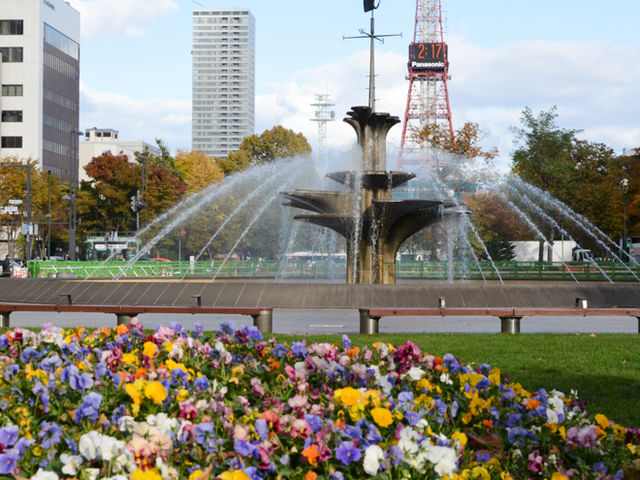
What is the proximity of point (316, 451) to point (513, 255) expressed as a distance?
60329 mm

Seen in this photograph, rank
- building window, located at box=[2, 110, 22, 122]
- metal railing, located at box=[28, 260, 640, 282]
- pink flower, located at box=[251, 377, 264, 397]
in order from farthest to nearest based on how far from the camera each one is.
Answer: building window, located at box=[2, 110, 22, 122]
metal railing, located at box=[28, 260, 640, 282]
pink flower, located at box=[251, 377, 264, 397]

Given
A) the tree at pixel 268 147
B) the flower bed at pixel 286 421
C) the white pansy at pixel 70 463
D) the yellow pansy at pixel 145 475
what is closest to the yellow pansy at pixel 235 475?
the flower bed at pixel 286 421

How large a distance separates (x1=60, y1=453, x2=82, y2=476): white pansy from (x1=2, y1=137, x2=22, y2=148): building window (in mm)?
92497

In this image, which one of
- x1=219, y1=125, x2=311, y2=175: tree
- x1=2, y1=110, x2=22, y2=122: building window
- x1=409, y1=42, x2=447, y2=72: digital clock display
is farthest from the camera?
x1=409, y1=42, x2=447, y2=72: digital clock display

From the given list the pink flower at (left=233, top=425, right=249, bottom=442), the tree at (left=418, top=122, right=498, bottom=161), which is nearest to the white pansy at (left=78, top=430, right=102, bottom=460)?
the pink flower at (left=233, top=425, right=249, bottom=442)

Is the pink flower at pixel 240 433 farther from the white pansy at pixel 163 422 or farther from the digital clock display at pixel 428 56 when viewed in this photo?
the digital clock display at pixel 428 56

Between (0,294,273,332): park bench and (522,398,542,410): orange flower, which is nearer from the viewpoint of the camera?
(522,398,542,410): orange flower

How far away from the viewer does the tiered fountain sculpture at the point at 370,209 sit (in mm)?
22953

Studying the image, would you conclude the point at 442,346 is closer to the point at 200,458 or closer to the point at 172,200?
the point at 200,458

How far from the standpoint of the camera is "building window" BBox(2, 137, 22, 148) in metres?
89.8

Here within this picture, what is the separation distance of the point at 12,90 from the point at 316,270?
2422 inches

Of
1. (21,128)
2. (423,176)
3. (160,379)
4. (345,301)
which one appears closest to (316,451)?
(160,379)

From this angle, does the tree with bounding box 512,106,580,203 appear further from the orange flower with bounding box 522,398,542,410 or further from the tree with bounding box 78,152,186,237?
the orange flower with bounding box 522,398,542,410

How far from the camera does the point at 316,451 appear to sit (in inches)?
142
